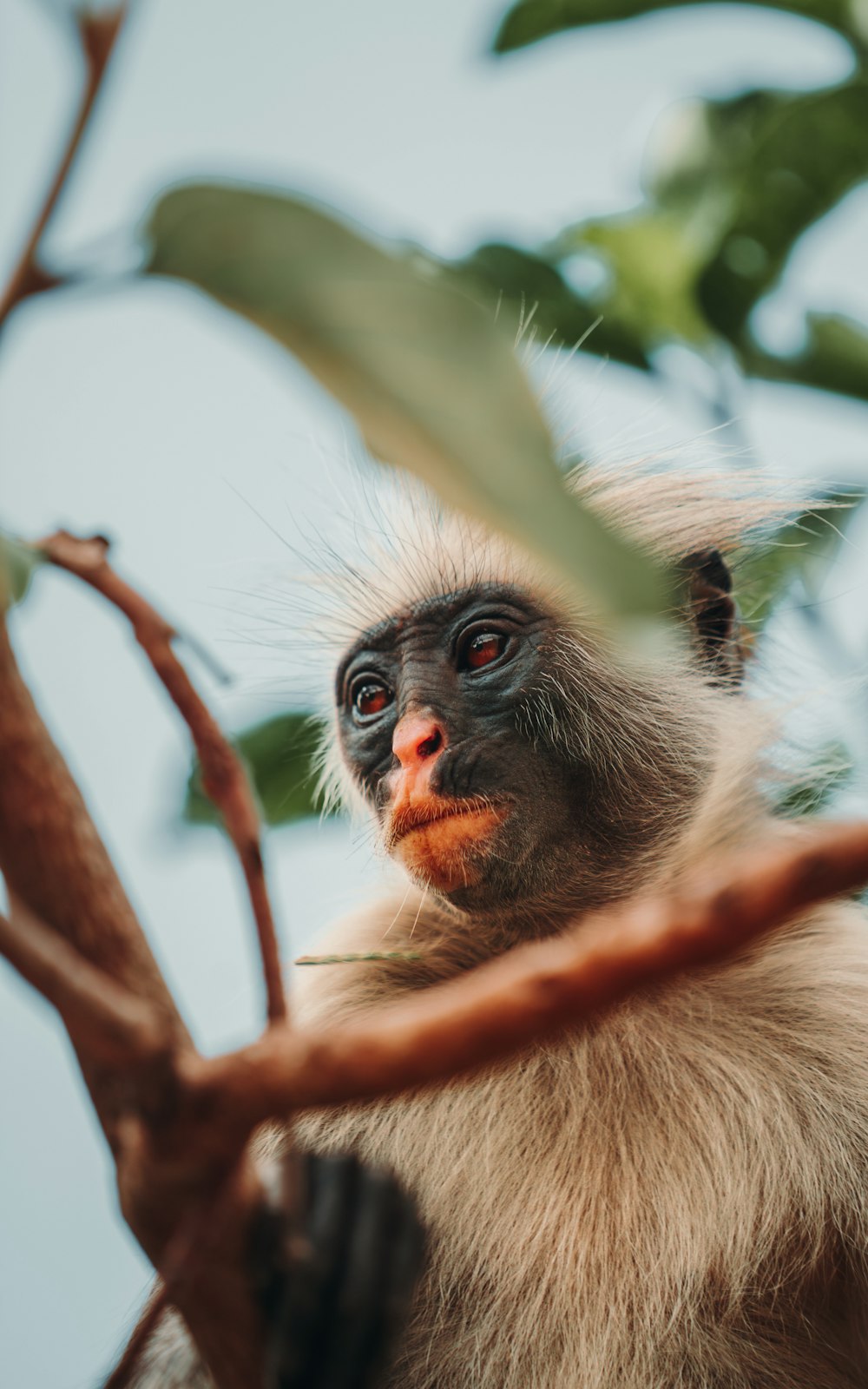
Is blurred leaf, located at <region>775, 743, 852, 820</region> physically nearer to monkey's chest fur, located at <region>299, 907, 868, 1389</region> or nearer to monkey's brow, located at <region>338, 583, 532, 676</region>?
monkey's chest fur, located at <region>299, 907, 868, 1389</region>

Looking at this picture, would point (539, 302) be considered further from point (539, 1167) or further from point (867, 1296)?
point (867, 1296)

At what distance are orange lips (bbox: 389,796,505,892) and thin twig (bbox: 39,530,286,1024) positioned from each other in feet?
3.73

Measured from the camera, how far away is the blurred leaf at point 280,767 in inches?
128

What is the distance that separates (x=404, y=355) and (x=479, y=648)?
169 cm

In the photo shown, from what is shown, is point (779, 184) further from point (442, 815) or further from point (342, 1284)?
point (342, 1284)

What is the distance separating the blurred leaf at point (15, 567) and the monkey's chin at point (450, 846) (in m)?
1.19

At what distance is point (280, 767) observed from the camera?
3309 millimetres

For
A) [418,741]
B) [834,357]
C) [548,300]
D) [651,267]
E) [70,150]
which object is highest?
[651,267]

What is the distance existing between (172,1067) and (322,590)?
2.64 metres

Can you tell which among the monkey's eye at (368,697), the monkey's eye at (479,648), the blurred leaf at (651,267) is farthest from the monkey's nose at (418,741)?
the blurred leaf at (651,267)

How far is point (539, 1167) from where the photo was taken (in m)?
2.24

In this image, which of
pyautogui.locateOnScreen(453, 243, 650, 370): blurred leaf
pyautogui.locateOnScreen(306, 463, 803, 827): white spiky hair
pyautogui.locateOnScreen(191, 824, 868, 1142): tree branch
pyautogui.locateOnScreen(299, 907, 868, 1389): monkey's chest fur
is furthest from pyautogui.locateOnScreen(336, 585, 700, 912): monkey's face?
pyautogui.locateOnScreen(191, 824, 868, 1142): tree branch

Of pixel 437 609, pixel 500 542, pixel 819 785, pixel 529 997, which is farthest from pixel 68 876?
pixel 819 785

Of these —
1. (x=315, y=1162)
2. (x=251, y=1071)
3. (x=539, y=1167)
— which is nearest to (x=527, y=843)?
(x=539, y=1167)
